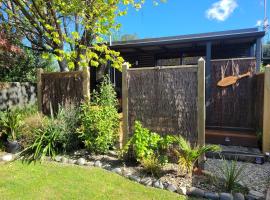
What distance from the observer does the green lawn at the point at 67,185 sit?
3.77m

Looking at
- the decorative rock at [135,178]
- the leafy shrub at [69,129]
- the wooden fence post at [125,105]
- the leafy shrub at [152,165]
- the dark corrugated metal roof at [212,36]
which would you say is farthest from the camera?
the dark corrugated metal roof at [212,36]

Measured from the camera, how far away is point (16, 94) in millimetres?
9781

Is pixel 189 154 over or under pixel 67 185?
over

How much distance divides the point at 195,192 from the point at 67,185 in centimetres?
208

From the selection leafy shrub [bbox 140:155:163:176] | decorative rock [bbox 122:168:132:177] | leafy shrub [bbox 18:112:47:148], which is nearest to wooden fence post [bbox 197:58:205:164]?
leafy shrub [bbox 140:155:163:176]

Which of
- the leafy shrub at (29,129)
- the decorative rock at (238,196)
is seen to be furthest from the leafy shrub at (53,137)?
the decorative rock at (238,196)

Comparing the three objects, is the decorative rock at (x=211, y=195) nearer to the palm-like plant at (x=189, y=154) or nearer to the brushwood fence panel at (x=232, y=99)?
the palm-like plant at (x=189, y=154)

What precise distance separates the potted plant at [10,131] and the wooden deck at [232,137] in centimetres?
491

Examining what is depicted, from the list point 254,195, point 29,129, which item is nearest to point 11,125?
point 29,129

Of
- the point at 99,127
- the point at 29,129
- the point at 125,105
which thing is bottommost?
the point at 29,129

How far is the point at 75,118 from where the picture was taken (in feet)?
19.4

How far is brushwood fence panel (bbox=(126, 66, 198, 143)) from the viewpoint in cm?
473

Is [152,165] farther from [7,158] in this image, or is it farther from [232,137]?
[7,158]

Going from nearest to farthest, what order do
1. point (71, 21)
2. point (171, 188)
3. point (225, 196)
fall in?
point (225, 196), point (171, 188), point (71, 21)
